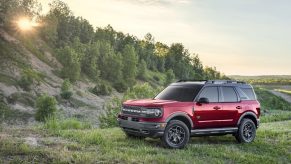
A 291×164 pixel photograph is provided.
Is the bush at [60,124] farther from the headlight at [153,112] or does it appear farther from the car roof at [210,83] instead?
the car roof at [210,83]

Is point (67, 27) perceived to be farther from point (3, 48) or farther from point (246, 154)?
point (246, 154)

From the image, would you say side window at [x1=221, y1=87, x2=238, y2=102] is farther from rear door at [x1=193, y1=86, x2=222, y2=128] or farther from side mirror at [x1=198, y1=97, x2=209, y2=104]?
side mirror at [x1=198, y1=97, x2=209, y2=104]

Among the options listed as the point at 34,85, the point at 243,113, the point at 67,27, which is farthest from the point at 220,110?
the point at 67,27

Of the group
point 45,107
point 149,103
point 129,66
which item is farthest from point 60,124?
point 129,66

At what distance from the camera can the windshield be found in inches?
648

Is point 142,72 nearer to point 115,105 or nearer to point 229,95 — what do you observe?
point 115,105

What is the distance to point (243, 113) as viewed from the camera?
1778cm

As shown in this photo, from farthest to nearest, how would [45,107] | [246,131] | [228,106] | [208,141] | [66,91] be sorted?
[66,91] → [45,107] → [246,131] → [208,141] → [228,106]

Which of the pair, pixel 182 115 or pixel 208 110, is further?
pixel 208 110

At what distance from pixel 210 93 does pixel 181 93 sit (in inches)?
42.1

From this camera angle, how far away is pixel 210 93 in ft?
55.4

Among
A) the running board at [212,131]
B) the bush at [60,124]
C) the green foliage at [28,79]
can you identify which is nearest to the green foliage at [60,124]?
the bush at [60,124]

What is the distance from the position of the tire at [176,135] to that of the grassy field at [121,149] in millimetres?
267

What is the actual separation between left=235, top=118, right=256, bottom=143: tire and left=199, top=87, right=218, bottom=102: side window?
1709 millimetres
